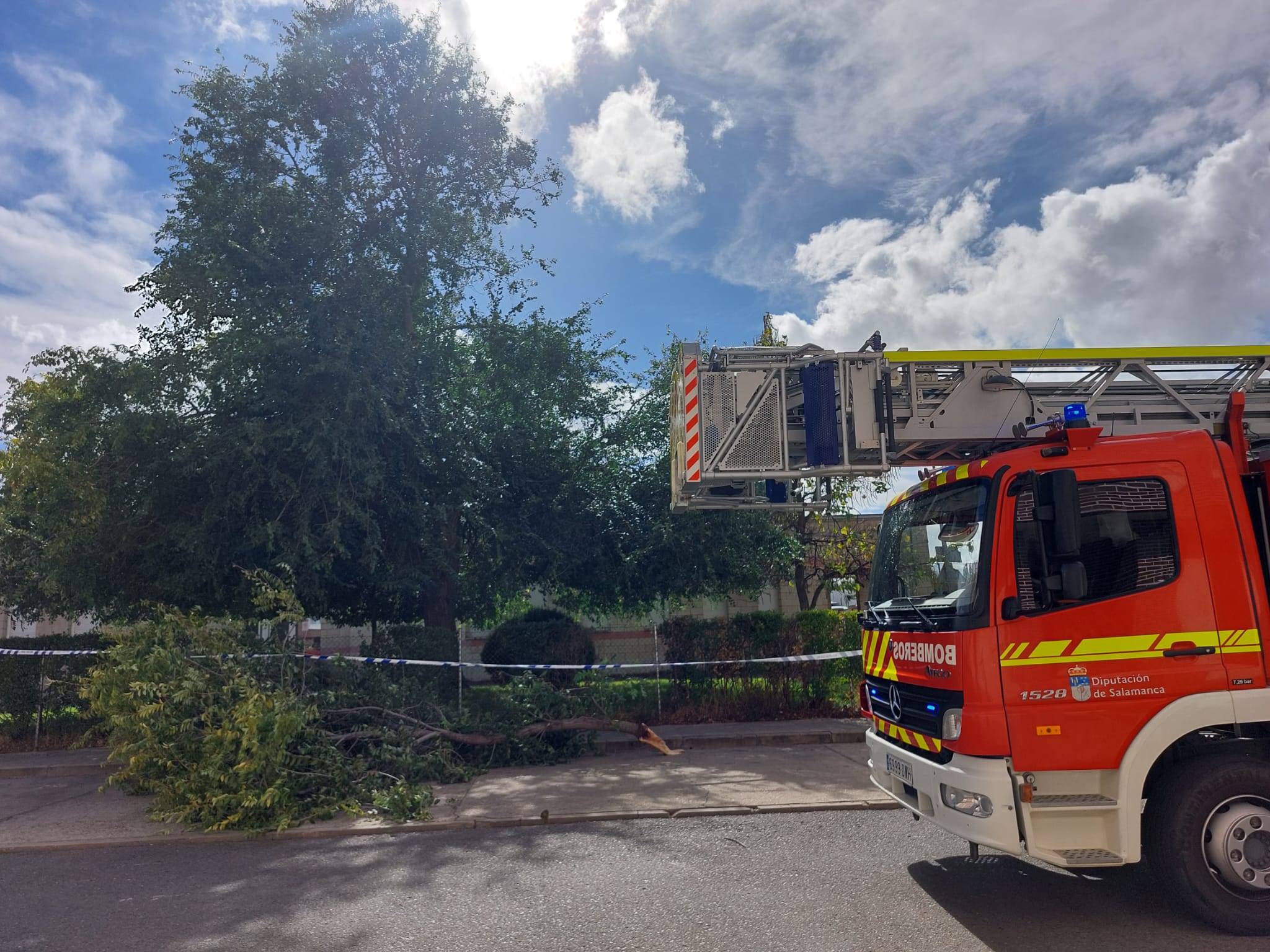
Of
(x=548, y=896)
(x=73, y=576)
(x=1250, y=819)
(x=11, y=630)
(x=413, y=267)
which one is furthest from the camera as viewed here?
(x=11, y=630)

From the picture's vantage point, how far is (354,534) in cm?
1201

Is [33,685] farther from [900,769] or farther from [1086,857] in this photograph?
[1086,857]

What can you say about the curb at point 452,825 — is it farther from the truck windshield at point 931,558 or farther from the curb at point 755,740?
the curb at point 755,740

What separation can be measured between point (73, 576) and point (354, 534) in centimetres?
365

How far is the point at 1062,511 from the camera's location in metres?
4.69

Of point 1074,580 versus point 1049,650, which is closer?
point 1074,580

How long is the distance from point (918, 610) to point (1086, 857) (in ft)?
5.16

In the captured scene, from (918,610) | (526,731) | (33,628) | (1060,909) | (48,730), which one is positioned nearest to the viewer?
(1060,909)

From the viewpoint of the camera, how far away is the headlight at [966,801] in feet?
15.3

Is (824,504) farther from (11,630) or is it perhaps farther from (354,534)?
(11,630)

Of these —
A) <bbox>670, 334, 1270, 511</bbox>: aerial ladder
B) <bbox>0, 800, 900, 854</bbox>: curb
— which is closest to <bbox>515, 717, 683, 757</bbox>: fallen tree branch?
<bbox>0, 800, 900, 854</bbox>: curb

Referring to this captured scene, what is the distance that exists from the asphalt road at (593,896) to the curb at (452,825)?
0.44 ft

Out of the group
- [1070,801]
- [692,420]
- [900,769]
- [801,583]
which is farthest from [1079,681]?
[801,583]

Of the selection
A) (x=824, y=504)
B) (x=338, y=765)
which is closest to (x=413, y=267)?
(x=338, y=765)
